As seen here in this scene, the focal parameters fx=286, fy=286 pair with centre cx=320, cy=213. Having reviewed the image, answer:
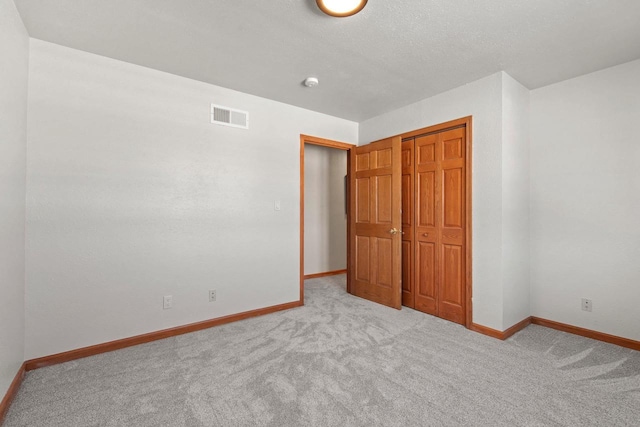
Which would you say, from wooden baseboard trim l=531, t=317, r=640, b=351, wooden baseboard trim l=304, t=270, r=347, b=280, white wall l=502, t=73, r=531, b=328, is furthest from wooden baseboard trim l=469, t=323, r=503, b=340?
wooden baseboard trim l=304, t=270, r=347, b=280

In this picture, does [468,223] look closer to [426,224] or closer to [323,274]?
[426,224]

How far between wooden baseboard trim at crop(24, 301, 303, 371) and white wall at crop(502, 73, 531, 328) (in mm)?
2468

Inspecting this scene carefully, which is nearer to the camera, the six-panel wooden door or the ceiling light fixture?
the ceiling light fixture

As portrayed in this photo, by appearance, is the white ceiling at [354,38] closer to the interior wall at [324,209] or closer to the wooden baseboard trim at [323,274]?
the interior wall at [324,209]

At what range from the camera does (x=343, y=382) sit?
1956 mm

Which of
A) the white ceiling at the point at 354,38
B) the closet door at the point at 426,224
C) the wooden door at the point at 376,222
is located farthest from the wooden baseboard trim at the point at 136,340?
the white ceiling at the point at 354,38

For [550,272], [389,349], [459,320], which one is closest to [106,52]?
[389,349]

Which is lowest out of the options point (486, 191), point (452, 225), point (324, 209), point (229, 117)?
point (452, 225)

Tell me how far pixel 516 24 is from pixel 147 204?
3.27 m

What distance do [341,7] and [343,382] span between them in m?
2.43

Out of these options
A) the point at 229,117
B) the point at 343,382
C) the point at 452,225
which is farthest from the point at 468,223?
the point at 229,117

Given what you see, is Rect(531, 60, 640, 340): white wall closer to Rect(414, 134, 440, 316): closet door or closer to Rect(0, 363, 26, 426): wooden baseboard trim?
Rect(414, 134, 440, 316): closet door

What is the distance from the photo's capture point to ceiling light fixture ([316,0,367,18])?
5.62ft

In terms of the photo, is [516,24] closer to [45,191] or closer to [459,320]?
[459,320]
